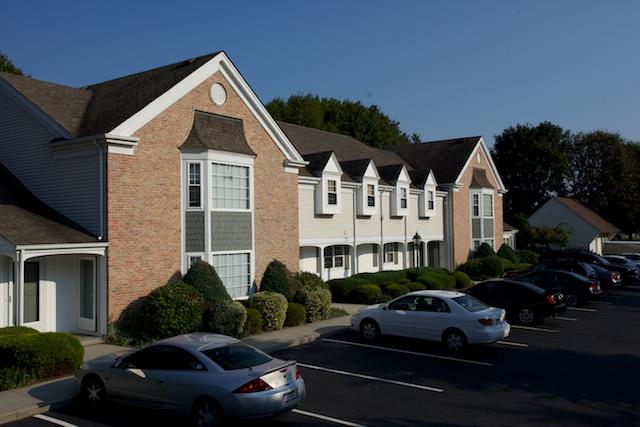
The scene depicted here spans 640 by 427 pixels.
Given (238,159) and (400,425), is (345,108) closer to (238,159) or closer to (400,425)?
(238,159)

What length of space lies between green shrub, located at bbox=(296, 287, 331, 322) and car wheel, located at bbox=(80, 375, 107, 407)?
10416 millimetres

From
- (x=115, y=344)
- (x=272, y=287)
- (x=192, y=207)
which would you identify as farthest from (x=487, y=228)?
(x=115, y=344)

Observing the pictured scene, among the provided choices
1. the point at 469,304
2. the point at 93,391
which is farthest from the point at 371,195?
the point at 93,391

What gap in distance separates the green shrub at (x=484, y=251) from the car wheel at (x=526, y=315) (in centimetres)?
1959

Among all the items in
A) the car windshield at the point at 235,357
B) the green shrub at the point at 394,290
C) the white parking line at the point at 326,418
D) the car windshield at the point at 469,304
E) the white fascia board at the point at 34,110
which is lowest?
the white parking line at the point at 326,418

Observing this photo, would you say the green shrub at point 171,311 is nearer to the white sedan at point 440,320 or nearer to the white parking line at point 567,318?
the white sedan at point 440,320

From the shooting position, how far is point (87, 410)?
1062 centimetres

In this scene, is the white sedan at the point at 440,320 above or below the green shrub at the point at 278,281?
below

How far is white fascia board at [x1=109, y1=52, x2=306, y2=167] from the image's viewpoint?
1773cm

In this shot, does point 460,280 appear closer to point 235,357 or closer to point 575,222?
point 235,357

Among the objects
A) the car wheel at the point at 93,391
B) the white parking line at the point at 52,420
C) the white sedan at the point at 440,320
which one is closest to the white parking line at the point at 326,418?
the car wheel at the point at 93,391

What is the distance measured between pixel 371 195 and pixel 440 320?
15.9 metres

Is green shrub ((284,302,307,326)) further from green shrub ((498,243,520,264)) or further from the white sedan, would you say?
green shrub ((498,243,520,264))

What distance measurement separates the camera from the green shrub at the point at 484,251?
39.0 metres
